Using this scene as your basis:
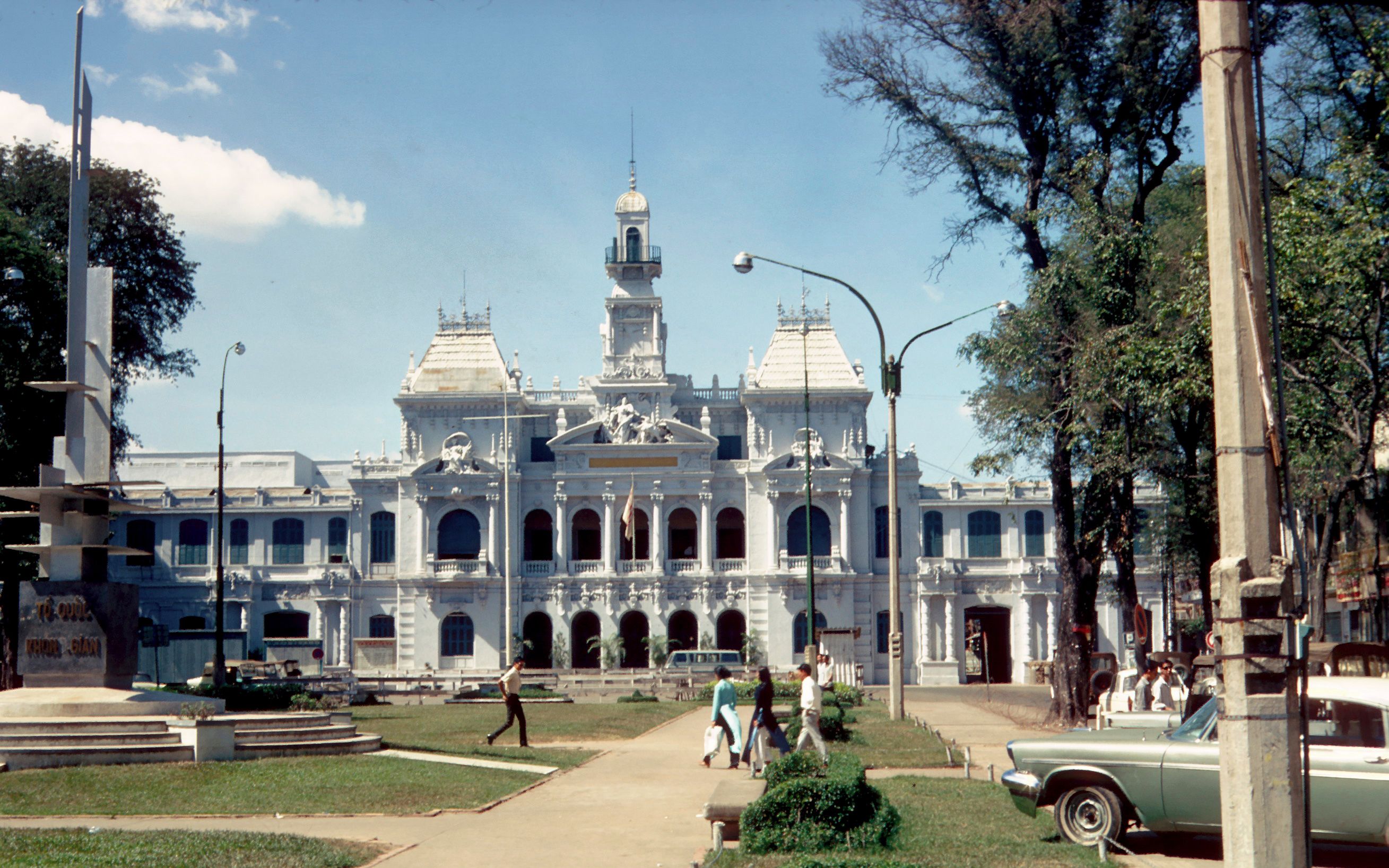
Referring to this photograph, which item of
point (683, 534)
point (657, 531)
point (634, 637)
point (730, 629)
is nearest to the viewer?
point (657, 531)

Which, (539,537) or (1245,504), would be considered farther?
(539,537)

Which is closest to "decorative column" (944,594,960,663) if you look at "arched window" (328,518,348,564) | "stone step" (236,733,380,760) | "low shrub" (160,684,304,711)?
"arched window" (328,518,348,564)

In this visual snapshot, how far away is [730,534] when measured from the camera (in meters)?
63.2

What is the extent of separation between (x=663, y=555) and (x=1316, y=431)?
4078cm

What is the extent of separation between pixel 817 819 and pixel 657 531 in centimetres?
4925

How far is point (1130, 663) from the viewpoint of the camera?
163ft

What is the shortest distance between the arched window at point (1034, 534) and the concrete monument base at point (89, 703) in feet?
156

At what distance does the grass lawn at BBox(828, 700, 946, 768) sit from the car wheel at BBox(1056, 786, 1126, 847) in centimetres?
640

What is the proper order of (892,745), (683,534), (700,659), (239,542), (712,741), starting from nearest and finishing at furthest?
(712,741) < (892,745) < (700,659) < (239,542) < (683,534)

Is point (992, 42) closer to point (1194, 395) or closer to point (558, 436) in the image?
point (1194, 395)

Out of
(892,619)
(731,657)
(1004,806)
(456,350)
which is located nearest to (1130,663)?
(731,657)

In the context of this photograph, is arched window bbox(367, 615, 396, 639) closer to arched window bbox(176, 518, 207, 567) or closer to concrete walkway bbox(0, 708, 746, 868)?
arched window bbox(176, 518, 207, 567)

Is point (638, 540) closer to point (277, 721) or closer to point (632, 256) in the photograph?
point (632, 256)

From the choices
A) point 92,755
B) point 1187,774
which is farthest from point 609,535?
point 1187,774
